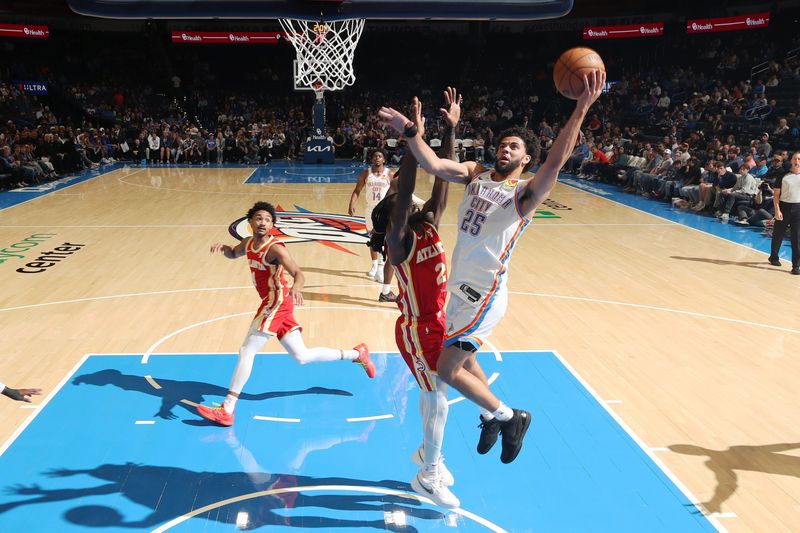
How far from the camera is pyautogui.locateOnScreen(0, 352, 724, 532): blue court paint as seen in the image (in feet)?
12.3

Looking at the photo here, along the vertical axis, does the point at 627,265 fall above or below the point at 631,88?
below

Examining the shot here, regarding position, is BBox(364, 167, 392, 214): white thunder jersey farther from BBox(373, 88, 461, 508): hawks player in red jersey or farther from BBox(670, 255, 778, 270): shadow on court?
BBox(670, 255, 778, 270): shadow on court

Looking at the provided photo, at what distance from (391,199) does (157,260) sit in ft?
20.3

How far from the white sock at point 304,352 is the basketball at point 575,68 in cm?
258

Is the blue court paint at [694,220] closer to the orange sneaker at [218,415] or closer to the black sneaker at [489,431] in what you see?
the black sneaker at [489,431]

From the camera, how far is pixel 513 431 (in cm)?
377

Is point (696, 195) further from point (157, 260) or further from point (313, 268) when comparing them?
point (157, 260)

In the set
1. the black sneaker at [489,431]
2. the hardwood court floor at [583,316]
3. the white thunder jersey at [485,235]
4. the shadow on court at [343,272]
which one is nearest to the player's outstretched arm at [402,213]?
the white thunder jersey at [485,235]

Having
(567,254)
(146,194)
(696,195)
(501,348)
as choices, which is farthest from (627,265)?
(146,194)

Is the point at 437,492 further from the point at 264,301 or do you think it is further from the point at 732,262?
the point at 732,262

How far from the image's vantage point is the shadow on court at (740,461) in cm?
419

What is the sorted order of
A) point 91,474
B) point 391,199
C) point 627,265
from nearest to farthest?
point 91,474, point 391,199, point 627,265

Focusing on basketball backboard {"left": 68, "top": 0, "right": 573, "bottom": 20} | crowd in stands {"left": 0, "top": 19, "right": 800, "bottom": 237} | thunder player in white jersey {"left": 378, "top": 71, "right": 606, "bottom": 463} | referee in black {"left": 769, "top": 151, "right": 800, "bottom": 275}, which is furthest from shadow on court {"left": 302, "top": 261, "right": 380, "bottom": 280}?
crowd in stands {"left": 0, "top": 19, "right": 800, "bottom": 237}

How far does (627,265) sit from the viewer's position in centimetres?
971
